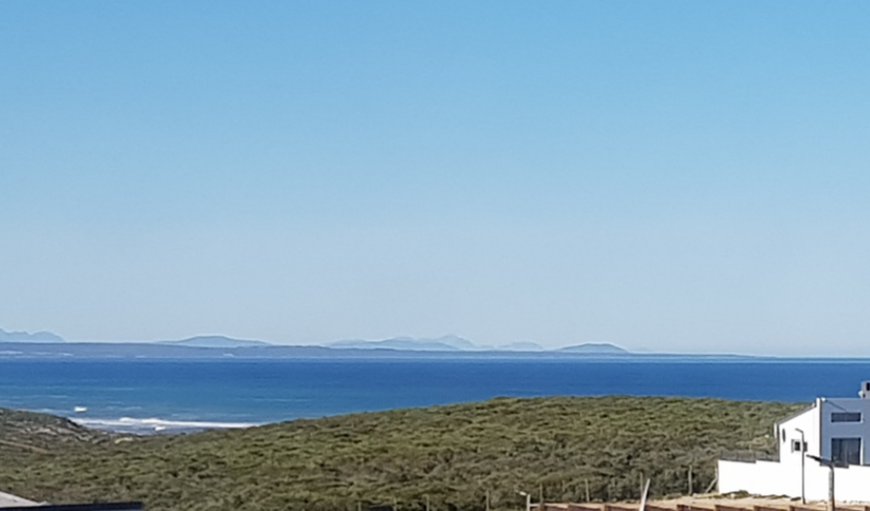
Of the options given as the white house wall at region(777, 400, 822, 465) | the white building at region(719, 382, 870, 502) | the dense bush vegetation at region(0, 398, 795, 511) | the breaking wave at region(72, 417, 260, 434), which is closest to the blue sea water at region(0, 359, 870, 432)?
the breaking wave at region(72, 417, 260, 434)

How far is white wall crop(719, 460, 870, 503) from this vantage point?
35594 millimetres

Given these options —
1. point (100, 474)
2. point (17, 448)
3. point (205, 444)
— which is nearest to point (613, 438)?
point (205, 444)

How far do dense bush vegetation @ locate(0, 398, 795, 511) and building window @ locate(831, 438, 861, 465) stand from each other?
454cm

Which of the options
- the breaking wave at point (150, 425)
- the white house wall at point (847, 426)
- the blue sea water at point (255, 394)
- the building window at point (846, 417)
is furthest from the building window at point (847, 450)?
the blue sea water at point (255, 394)

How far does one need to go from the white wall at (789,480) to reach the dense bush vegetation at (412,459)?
175 cm

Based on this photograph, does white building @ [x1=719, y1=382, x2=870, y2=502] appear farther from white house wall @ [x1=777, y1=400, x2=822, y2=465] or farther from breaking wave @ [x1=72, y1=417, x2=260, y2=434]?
breaking wave @ [x1=72, y1=417, x2=260, y2=434]

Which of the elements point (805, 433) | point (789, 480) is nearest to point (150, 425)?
point (805, 433)

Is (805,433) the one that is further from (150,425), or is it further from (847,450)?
(150,425)

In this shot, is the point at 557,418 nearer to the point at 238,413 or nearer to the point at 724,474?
the point at 724,474

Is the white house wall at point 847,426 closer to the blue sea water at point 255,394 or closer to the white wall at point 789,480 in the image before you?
the white wall at point 789,480

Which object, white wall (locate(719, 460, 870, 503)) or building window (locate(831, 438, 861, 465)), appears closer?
white wall (locate(719, 460, 870, 503))

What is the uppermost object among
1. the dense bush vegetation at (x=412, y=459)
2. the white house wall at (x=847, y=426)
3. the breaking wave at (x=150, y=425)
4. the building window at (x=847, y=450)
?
the white house wall at (x=847, y=426)

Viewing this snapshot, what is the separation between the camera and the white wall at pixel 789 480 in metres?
35.6

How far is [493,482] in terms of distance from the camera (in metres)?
41.9
